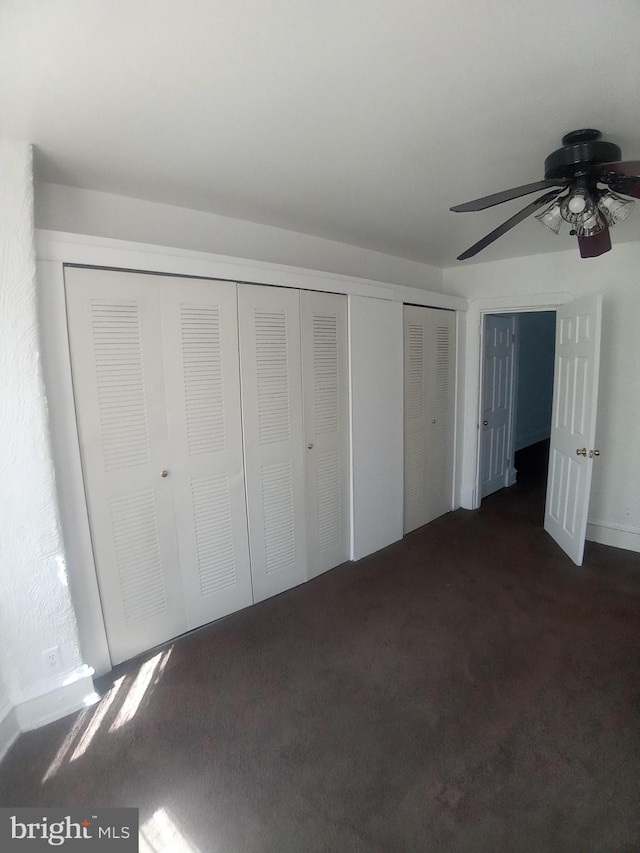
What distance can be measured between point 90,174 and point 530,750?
3143mm

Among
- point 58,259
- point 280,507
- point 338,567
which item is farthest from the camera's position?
point 338,567

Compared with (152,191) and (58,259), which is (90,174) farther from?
(58,259)

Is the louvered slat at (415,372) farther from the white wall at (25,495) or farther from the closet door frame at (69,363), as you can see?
the white wall at (25,495)

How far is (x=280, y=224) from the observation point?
2.62 m

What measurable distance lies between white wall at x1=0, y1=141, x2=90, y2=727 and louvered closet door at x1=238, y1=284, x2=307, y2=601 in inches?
39.7

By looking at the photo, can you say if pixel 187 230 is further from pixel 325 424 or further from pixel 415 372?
pixel 415 372

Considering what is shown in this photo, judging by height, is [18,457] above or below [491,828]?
above

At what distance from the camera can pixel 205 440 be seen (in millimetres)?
2264

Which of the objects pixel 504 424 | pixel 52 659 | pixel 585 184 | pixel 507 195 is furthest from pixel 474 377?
pixel 52 659

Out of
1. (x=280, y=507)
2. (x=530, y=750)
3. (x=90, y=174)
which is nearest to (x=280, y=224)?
(x=90, y=174)

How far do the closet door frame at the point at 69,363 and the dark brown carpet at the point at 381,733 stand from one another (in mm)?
417

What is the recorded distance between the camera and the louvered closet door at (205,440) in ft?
6.97

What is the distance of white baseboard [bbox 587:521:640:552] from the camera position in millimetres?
3205

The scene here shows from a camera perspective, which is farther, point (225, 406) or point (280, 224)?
point (280, 224)
